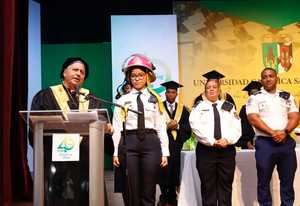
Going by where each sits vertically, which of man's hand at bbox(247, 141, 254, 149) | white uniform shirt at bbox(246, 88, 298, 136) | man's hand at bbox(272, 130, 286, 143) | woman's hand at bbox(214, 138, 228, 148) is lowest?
man's hand at bbox(247, 141, 254, 149)

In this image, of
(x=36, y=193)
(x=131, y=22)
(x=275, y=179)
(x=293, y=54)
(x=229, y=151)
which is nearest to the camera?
(x=36, y=193)

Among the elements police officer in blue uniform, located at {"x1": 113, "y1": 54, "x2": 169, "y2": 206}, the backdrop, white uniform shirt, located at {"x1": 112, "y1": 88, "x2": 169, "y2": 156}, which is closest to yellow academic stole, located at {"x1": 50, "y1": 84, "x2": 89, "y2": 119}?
police officer in blue uniform, located at {"x1": 113, "y1": 54, "x2": 169, "y2": 206}

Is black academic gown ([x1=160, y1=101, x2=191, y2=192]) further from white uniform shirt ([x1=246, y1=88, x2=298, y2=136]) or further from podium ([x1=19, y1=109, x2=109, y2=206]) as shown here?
podium ([x1=19, y1=109, x2=109, y2=206])

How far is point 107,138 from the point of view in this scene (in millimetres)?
3443

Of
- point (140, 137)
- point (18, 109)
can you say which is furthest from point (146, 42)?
point (140, 137)

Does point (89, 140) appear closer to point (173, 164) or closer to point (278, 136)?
point (278, 136)

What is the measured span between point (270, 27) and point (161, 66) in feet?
6.34

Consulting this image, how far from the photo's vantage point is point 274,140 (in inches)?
157

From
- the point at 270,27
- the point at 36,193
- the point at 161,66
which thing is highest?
the point at 270,27

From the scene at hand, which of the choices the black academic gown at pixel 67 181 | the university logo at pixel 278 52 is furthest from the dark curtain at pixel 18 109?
the university logo at pixel 278 52

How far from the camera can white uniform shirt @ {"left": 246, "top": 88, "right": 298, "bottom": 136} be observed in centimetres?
408

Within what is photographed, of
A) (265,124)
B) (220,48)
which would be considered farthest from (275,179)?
(220,48)

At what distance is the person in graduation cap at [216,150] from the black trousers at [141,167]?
2.19 feet

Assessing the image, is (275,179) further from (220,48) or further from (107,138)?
(220,48)
